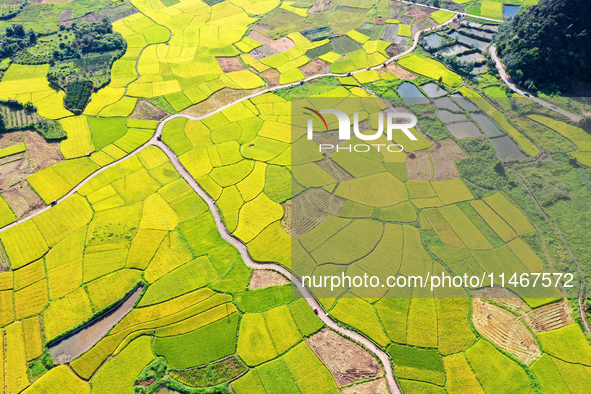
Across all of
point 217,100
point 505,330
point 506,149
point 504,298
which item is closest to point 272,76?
point 217,100

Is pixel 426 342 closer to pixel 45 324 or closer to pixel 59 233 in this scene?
pixel 45 324

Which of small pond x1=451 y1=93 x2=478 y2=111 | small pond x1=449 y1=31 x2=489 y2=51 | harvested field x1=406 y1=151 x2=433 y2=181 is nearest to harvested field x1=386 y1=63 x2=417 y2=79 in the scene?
small pond x1=451 y1=93 x2=478 y2=111

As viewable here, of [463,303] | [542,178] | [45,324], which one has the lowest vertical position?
[45,324]

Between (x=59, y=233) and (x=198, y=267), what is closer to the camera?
(x=198, y=267)

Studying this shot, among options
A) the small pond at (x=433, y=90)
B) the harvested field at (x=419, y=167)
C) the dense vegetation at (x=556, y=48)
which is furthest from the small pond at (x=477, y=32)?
the harvested field at (x=419, y=167)

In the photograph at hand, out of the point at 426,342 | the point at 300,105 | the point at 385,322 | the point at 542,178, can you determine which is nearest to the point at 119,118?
the point at 300,105

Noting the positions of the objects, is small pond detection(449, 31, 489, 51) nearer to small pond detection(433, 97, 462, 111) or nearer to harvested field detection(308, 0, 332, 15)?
→ small pond detection(433, 97, 462, 111)

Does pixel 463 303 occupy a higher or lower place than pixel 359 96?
lower

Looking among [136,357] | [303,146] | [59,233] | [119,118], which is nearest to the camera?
[136,357]
